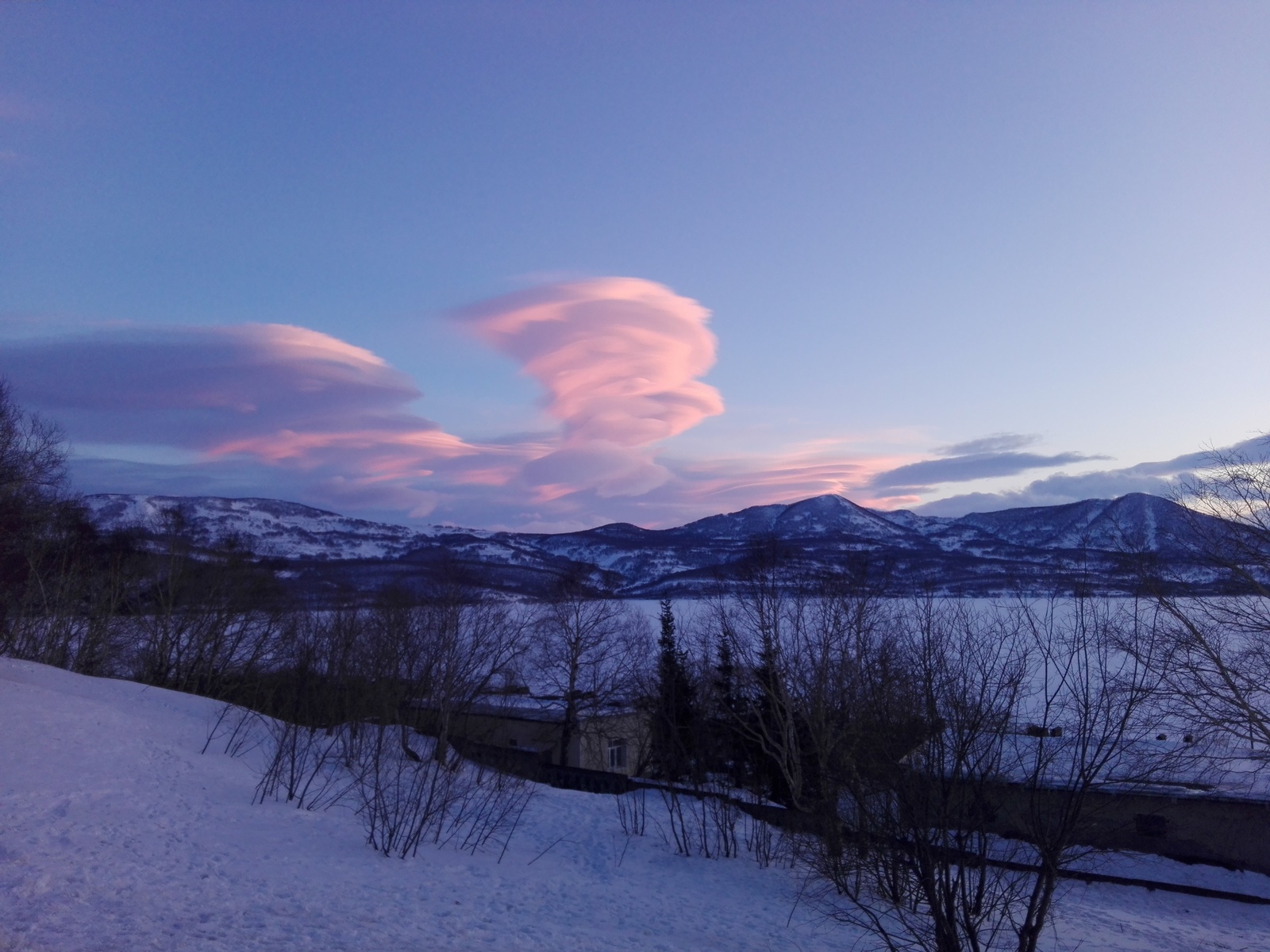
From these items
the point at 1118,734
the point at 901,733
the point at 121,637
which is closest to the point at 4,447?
the point at 121,637

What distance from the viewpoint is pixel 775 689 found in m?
20.8

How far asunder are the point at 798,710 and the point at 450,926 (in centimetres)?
1168

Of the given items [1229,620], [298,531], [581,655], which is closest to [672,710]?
[1229,620]

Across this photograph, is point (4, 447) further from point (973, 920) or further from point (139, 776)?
point (973, 920)

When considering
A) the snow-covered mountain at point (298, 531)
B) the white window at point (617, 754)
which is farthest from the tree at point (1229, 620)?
the snow-covered mountain at point (298, 531)

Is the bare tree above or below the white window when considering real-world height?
above

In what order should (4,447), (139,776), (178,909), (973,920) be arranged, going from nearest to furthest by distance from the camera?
(178,909), (973,920), (139,776), (4,447)

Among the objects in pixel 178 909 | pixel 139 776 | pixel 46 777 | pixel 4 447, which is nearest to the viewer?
pixel 178 909

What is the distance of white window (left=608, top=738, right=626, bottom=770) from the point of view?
4053cm

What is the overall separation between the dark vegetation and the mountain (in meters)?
0.75

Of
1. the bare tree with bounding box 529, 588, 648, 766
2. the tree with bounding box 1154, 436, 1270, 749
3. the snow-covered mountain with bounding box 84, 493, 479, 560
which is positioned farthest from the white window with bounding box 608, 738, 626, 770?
the snow-covered mountain with bounding box 84, 493, 479, 560

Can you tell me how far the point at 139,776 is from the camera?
13.8 m

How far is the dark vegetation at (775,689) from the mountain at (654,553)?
2.46 ft

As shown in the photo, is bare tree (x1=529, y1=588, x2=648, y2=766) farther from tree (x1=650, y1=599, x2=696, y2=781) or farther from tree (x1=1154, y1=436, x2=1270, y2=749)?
tree (x1=1154, y1=436, x2=1270, y2=749)
